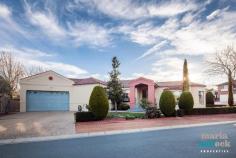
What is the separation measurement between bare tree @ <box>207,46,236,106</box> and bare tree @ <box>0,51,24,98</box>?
32184 mm

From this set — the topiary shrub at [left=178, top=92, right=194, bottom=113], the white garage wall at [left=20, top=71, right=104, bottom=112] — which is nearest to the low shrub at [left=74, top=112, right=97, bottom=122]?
the topiary shrub at [left=178, top=92, right=194, bottom=113]

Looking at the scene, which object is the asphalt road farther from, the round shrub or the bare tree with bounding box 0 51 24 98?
the bare tree with bounding box 0 51 24 98

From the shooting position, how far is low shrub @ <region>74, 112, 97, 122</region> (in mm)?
16969

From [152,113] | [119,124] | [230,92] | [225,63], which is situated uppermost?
[225,63]

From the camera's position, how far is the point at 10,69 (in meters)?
38.4

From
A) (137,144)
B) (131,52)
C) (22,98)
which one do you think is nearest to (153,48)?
(131,52)

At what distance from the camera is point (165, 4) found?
12.5 metres

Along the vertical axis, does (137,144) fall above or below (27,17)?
below

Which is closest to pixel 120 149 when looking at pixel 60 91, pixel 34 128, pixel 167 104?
pixel 34 128

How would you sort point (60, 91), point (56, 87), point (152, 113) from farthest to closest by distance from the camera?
point (60, 91), point (56, 87), point (152, 113)

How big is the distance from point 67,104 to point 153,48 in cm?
1647

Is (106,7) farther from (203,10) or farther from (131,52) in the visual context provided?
(131,52)

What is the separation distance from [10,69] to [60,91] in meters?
12.8

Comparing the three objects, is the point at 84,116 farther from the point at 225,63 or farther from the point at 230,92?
the point at 225,63
